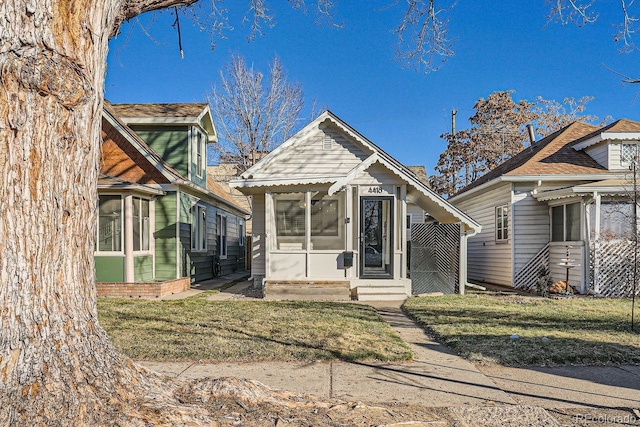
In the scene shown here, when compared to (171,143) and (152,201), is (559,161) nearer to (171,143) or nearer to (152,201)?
(171,143)

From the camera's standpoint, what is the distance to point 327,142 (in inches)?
543

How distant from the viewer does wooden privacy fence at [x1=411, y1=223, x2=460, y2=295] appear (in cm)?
1339

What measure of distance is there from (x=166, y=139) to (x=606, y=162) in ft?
45.9

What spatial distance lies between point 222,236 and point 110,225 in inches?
275

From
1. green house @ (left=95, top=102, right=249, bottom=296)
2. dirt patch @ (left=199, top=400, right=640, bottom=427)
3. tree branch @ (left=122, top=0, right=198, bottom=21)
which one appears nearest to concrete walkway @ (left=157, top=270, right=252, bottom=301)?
green house @ (left=95, top=102, right=249, bottom=296)

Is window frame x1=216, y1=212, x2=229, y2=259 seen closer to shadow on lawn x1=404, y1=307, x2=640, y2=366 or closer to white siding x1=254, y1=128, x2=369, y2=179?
white siding x1=254, y1=128, x2=369, y2=179

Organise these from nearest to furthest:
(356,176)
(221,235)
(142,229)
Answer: (356,176)
(142,229)
(221,235)

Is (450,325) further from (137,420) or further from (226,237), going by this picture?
(226,237)

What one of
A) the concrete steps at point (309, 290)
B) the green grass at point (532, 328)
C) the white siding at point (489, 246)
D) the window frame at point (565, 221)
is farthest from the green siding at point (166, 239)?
the window frame at point (565, 221)

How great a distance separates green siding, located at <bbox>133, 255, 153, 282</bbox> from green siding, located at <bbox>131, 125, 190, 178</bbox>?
3122 mm

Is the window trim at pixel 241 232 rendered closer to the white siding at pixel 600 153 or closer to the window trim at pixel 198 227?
the window trim at pixel 198 227

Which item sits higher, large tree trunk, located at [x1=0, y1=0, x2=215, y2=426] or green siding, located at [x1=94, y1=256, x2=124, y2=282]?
large tree trunk, located at [x1=0, y1=0, x2=215, y2=426]

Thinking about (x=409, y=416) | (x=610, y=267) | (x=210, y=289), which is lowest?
(x=210, y=289)

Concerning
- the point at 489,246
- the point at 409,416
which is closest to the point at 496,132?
the point at 489,246
